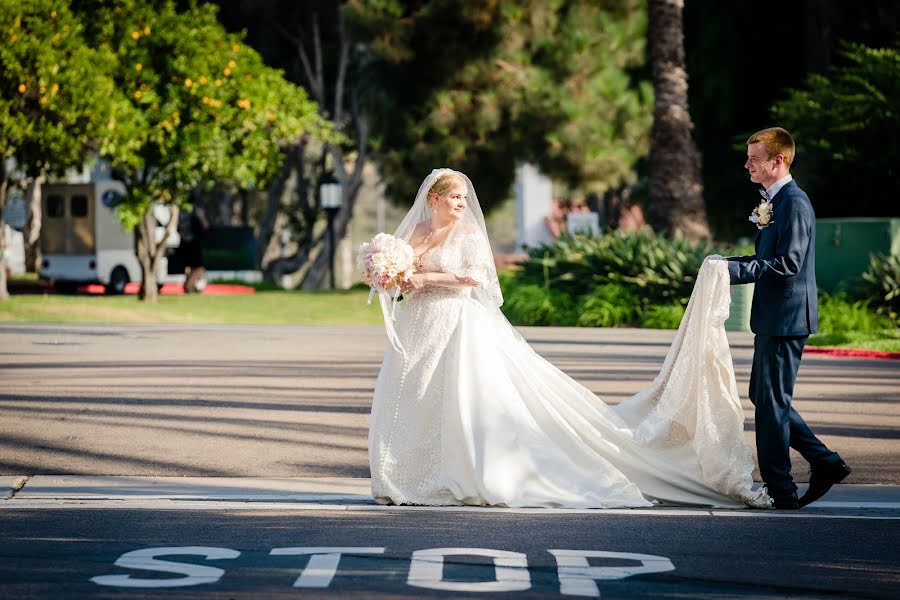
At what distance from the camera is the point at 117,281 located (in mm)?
42469

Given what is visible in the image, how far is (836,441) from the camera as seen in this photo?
38.7ft

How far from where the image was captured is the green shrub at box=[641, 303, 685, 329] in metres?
26.0

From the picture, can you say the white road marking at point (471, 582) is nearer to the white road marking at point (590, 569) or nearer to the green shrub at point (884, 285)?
the white road marking at point (590, 569)

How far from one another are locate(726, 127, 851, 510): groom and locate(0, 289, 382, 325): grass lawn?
2089cm

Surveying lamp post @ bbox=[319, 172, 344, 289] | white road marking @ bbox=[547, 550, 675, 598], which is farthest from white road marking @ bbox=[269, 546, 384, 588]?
lamp post @ bbox=[319, 172, 344, 289]

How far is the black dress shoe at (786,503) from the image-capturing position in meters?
8.84

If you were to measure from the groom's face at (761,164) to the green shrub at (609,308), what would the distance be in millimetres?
17645

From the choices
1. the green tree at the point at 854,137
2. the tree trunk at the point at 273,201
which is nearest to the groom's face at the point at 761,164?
the green tree at the point at 854,137

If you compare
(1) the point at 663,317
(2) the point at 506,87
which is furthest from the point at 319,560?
(2) the point at 506,87

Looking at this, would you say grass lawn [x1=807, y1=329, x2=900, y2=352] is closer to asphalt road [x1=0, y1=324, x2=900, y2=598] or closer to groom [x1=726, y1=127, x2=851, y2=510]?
asphalt road [x1=0, y1=324, x2=900, y2=598]

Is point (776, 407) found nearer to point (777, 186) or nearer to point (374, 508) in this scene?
point (777, 186)

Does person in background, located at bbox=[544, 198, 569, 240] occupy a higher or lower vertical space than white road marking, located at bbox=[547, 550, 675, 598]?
higher

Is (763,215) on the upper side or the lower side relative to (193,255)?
upper

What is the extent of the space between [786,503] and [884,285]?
1686 centimetres
